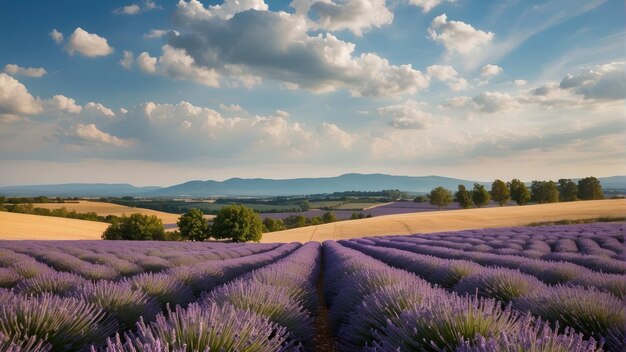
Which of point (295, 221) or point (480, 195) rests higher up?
point (480, 195)

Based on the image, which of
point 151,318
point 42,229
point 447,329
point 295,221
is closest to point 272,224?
point 295,221

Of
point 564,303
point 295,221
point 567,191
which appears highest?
point 567,191

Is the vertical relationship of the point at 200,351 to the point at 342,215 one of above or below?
above

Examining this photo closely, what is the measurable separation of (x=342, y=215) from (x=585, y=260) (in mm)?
70595

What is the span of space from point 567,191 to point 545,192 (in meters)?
9.18

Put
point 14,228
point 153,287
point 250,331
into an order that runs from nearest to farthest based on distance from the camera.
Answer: point 250,331 → point 153,287 → point 14,228

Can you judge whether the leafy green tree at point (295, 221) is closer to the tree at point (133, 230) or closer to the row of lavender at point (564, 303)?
the tree at point (133, 230)

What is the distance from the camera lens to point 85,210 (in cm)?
7150

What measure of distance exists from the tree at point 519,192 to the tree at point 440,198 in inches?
469

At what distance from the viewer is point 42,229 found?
40219 mm

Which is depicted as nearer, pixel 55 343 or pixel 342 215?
pixel 55 343

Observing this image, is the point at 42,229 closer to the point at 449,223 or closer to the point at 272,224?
the point at 272,224

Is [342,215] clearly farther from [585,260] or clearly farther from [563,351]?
[563,351]

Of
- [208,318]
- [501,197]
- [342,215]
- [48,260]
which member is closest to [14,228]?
[48,260]
